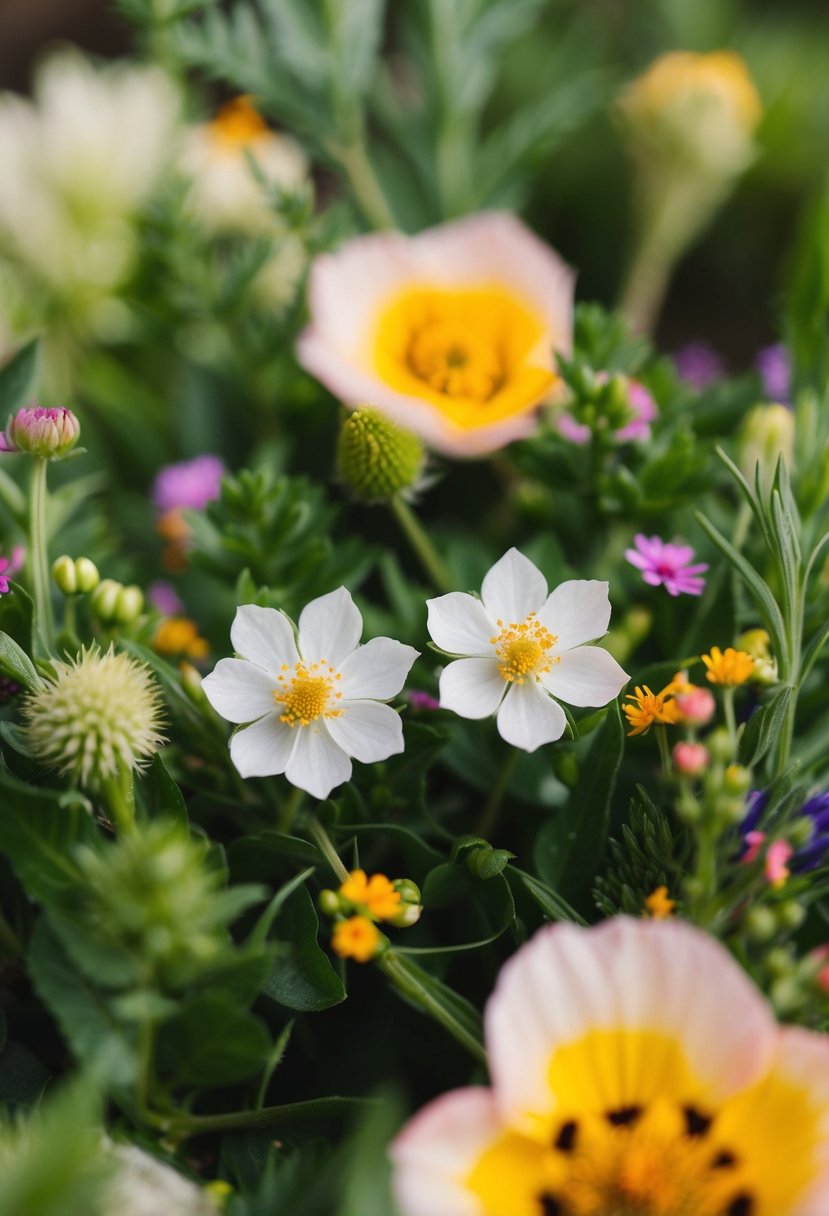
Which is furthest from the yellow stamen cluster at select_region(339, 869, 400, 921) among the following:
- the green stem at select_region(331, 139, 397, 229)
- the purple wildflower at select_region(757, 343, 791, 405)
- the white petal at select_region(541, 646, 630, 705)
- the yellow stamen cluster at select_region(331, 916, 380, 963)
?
the green stem at select_region(331, 139, 397, 229)

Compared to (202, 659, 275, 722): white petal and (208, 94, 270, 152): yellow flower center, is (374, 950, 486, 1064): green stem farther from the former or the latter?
(208, 94, 270, 152): yellow flower center

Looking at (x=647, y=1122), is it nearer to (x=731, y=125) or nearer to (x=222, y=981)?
(x=222, y=981)

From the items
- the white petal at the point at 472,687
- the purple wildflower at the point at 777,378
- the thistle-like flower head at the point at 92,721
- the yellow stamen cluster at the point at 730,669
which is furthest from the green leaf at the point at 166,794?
the purple wildflower at the point at 777,378

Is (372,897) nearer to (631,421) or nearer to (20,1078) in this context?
(20,1078)

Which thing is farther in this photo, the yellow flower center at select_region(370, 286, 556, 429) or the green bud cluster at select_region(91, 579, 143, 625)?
the yellow flower center at select_region(370, 286, 556, 429)

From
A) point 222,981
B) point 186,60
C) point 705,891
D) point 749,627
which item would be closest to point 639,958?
point 705,891
